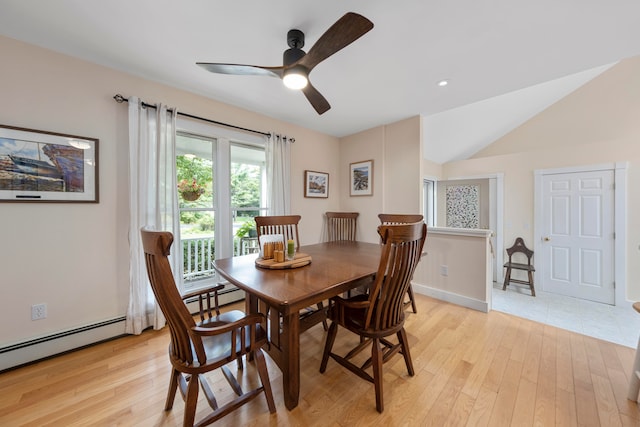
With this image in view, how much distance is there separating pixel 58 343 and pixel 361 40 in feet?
11.0

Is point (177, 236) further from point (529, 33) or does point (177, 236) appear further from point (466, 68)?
point (529, 33)

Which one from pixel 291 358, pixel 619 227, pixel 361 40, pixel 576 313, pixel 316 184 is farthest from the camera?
pixel 316 184

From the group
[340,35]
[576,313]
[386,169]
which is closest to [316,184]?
[386,169]

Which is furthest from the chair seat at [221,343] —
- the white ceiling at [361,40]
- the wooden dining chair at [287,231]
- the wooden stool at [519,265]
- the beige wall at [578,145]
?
the beige wall at [578,145]

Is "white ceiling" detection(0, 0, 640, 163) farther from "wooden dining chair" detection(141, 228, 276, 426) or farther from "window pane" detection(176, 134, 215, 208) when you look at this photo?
"wooden dining chair" detection(141, 228, 276, 426)

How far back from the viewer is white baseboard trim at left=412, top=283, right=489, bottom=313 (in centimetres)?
264

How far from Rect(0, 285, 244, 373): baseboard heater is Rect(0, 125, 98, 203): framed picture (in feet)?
3.56

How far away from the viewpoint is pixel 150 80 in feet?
7.36

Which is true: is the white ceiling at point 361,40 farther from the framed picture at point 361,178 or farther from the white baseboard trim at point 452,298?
the white baseboard trim at point 452,298

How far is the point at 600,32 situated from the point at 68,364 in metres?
4.61

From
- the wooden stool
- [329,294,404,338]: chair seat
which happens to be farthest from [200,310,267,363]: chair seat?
the wooden stool

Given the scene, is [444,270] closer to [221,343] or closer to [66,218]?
[221,343]

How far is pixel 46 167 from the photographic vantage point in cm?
180

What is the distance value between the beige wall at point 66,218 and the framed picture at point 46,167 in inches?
2.4
